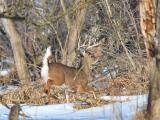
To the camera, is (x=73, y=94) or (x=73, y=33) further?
(x=73, y=33)

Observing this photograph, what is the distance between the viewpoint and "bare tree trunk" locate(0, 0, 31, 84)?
15.8 m

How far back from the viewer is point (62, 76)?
49.4 ft

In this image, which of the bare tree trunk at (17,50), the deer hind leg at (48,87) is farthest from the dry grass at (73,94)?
the bare tree trunk at (17,50)

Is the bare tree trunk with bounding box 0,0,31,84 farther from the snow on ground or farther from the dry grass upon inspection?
the snow on ground

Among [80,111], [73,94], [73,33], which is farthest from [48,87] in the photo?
[80,111]

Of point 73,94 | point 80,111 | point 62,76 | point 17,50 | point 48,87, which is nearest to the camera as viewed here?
point 80,111

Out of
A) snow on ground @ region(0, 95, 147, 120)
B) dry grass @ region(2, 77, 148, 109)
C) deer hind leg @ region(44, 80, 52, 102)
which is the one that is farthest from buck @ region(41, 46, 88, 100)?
snow on ground @ region(0, 95, 147, 120)

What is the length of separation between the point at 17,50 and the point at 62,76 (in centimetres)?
185

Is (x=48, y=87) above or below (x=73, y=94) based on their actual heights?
above

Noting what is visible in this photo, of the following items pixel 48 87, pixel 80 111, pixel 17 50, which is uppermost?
pixel 17 50

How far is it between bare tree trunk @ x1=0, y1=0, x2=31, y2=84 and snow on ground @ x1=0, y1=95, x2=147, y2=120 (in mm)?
3129

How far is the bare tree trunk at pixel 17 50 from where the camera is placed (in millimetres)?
15844

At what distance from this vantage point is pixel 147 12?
35.8ft

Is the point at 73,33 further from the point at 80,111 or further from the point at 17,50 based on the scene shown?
the point at 80,111
